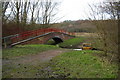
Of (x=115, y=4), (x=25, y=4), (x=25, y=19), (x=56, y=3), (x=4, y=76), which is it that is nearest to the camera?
(x=4, y=76)

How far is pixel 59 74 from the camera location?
522 cm

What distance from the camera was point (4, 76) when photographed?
16.5 ft

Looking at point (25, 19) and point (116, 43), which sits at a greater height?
point (25, 19)

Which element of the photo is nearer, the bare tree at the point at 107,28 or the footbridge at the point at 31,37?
the bare tree at the point at 107,28

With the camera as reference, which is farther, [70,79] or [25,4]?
[25,4]

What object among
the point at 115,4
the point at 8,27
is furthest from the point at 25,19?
the point at 115,4

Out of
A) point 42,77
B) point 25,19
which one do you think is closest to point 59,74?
point 42,77

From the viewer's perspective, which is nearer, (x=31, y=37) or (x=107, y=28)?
(x=107, y=28)

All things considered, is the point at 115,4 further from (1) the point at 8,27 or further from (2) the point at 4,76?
(1) the point at 8,27

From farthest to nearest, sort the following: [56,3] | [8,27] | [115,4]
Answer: [56,3], [8,27], [115,4]

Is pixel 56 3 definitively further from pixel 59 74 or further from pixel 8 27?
pixel 59 74

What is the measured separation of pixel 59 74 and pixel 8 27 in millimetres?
12927

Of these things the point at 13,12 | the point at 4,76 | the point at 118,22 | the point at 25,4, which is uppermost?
the point at 25,4

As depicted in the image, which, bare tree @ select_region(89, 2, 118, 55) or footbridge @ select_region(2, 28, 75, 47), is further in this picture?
footbridge @ select_region(2, 28, 75, 47)
